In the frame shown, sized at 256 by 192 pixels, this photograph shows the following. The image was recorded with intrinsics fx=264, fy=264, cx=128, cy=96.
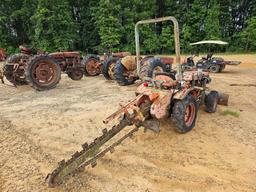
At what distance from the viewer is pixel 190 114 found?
15.9 ft

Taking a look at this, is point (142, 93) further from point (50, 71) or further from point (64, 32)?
point (64, 32)

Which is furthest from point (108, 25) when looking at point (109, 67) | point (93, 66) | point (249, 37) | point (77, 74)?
point (109, 67)

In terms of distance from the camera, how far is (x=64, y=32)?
79.0ft

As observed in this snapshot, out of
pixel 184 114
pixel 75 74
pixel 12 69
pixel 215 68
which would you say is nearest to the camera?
pixel 184 114

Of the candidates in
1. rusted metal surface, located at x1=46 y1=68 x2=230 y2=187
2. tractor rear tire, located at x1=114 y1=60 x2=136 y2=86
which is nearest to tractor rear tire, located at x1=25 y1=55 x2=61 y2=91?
tractor rear tire, located at x1=114 y1=60 x2=136 y2=86

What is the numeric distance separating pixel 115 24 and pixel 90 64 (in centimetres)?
1422

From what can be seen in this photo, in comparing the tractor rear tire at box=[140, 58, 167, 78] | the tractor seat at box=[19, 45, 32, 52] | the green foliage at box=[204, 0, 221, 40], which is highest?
the green foliage at box=[204, 0, 221, 40]

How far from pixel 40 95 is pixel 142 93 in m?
4.11

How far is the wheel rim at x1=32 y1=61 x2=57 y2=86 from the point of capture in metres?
8.26

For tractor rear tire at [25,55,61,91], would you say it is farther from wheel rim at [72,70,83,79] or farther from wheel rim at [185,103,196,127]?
wheel rim at [185,103,196,127]

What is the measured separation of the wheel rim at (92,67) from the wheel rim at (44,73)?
2521mm

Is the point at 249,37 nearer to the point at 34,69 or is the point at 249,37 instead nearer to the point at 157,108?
the point at 34,69

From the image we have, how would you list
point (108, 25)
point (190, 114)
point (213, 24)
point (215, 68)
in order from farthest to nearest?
point (213, 24) → point (108, 25) → point (215, 68) → point (190, 114)

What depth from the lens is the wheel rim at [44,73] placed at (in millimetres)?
8258
